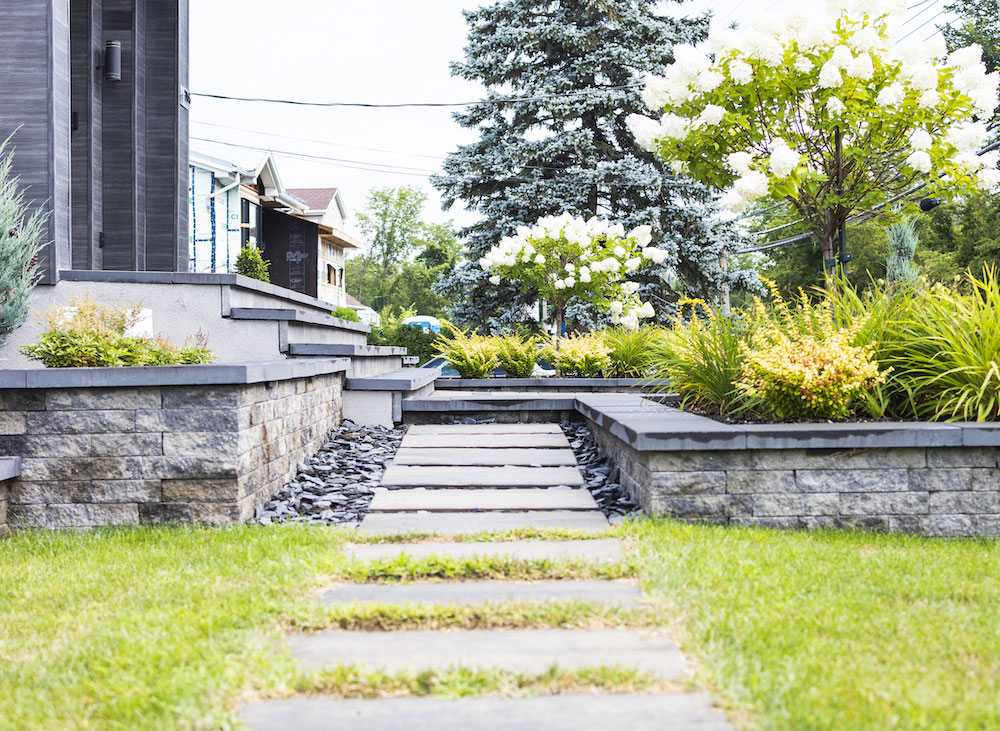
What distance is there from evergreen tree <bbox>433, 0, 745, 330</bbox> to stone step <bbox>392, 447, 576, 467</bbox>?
41.9 feet

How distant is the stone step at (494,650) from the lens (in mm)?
2510

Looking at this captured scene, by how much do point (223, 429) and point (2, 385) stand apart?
45.5 inches

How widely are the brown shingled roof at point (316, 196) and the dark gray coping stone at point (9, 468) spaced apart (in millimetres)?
29690

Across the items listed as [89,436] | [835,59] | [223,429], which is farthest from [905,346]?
[89,436]

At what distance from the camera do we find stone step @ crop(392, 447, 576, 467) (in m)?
5.95

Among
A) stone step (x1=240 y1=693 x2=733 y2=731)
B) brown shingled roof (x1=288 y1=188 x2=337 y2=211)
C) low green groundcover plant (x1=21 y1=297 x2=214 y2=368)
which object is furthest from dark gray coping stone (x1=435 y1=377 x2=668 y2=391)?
brown shingled roof (x1=288 y1=188 x2=337 y2=211)

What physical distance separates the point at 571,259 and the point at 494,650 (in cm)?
1086

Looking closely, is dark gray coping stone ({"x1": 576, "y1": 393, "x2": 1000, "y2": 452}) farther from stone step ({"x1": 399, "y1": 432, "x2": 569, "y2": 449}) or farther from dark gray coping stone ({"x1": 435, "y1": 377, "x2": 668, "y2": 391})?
dark gray coping stone ({"x1": 435, "y1": 377, "x2": 668, "y2": 391})

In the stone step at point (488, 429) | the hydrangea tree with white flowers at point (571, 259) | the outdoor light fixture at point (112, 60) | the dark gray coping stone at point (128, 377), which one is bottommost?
the stone step at point (488, 429)

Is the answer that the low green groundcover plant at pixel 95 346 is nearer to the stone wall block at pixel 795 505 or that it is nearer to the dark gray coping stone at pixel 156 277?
the dark gray coping stone at pixel 156 277

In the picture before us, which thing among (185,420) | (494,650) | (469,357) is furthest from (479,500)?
(469,357)

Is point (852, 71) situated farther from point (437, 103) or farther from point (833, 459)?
point (437, 103)

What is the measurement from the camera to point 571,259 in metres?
13.1

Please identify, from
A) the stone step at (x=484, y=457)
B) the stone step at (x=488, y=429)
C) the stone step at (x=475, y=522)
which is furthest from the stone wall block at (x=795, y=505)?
the stone step at (x=488, y=429)
